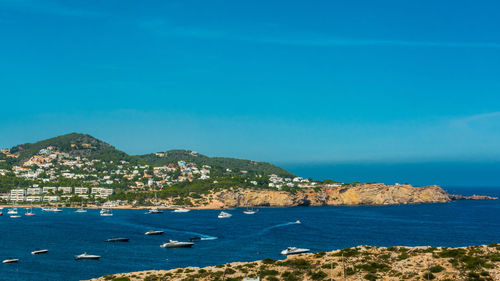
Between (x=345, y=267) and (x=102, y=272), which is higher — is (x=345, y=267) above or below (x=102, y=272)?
above

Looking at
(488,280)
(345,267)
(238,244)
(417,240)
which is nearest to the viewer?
(488,280)

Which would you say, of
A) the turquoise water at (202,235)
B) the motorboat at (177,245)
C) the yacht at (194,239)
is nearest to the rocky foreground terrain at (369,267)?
the turquoise water at (202,235)

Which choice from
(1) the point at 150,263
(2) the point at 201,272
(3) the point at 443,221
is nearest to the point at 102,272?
(1) the point at 150,263

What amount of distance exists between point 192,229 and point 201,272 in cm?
7210

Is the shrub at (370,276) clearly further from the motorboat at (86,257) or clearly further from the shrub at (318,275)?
the motorboat at (86,257)

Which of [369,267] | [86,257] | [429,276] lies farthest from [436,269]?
[86,257]

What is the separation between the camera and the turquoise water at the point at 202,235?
79188 mm

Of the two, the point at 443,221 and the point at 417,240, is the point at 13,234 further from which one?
the point at 443,221

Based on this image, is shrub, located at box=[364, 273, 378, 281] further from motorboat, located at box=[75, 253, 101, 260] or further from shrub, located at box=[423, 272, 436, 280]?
motorboat, located at box=[75, 253, 101, 260]

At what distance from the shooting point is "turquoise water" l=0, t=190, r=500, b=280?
3118 inches

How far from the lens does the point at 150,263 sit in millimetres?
79188

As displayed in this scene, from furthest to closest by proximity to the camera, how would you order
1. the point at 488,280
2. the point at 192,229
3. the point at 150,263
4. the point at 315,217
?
the point at 315,217 → the point at 192,229 → the point at 150,263 → the point at 488,280

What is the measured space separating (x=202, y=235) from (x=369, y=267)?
69077 mm

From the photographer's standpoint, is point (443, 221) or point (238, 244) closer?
point (238, 244)
